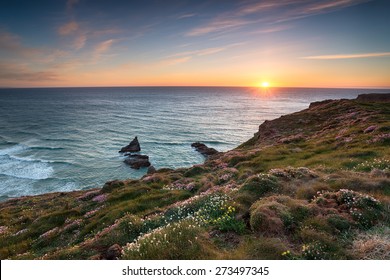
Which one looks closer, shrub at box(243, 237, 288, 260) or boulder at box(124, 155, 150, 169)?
shrub at box(243, 237, 288, 260)

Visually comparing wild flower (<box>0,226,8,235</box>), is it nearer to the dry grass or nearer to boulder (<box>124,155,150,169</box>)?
the dry grass

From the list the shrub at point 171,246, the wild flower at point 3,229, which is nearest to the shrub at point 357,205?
the shrub at point 171,246

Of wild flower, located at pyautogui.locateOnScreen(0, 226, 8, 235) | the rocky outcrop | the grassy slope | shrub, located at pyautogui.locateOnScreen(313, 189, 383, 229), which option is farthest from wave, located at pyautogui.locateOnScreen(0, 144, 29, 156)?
shrub, located at pyautogui.locateOnScreen(313, 189, 383, 229)

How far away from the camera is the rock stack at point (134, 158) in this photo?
5184 cm

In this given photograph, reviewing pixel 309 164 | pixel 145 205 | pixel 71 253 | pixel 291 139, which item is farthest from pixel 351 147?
pixel 71 253

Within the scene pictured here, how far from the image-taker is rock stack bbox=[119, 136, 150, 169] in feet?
170

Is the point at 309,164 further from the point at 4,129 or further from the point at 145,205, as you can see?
the point at 4,129

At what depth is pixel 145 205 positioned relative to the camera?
54.0 feet

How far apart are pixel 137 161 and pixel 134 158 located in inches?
93.1

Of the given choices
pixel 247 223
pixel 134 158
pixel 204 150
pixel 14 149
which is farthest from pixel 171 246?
pixel 14 149

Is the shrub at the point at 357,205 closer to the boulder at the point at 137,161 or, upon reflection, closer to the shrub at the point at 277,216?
the shrub at the point at 277,216

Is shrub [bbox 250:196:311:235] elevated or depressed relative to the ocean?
elevated

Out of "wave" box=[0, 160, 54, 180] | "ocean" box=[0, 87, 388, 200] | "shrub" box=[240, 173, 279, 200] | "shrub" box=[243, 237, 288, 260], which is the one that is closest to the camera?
"shrub" box=[243, 237, 288, 260]

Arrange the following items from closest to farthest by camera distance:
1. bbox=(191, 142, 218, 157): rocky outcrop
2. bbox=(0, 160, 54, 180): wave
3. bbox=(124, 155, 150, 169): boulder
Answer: bbox=(0, 160, 54, 180): wave, bbox=(124, 155, 150, 169): boulder, bbox=(191, 142, 218, 157): rocky outcrop
